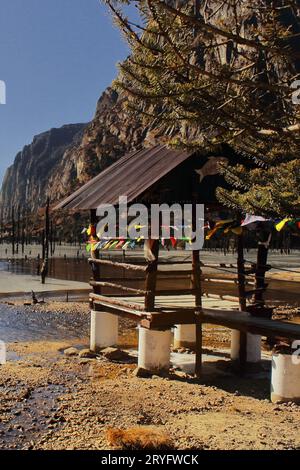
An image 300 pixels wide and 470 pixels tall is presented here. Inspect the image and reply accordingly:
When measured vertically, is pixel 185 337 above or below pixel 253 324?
below

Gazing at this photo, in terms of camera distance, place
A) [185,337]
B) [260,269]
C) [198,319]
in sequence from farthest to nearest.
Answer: [185,337] < [260,269] < [198,319]

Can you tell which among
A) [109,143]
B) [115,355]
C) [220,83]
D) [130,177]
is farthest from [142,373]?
[109,143]

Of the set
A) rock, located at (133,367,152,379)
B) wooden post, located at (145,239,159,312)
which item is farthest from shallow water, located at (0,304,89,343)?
wooden post, located at (145,239,159,312)

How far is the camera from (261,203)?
813 centimetres

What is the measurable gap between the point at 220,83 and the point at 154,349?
6061mm

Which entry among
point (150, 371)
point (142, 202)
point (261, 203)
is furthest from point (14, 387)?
point (261, 203)

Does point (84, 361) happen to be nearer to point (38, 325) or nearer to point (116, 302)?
point (116, 302)

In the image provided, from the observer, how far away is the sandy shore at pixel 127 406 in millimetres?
7988

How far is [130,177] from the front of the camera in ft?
42.3

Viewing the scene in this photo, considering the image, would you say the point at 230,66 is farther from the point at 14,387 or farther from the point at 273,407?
the point at 14,387

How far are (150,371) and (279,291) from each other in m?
25.4

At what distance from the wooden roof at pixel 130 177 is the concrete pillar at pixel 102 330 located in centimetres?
310

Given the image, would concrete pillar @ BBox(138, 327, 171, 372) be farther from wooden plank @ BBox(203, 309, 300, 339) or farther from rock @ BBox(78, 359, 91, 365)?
rock @ BBox(78, 359, 91, 365)

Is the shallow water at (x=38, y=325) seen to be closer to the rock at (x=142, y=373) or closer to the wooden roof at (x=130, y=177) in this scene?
the wooden roof at (x=130, y=177)
